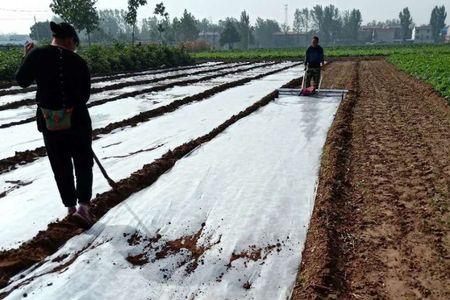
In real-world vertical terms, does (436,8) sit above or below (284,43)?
above

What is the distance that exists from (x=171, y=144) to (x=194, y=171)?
1748 mm

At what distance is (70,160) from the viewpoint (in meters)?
3.95

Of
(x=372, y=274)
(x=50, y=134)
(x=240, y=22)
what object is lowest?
(x=372, y=274)

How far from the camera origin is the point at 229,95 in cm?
1330

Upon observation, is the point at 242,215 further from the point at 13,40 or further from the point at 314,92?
the point at 13,40

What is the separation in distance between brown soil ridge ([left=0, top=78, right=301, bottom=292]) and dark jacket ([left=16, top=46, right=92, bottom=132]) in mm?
950

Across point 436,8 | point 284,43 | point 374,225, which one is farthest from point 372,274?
point 436,8

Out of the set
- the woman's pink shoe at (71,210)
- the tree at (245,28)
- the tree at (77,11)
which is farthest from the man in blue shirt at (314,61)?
the tree at (245,28)

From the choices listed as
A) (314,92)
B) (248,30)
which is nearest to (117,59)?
(314,92)

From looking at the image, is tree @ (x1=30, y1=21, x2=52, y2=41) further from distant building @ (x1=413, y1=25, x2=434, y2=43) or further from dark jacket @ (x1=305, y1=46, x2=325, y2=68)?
distant building @ (x1=413, y1=25, x2=434, y2=43)

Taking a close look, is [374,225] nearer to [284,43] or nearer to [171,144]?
[171,144]

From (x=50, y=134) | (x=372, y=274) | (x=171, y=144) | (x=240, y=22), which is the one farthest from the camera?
(x=240, y=22)

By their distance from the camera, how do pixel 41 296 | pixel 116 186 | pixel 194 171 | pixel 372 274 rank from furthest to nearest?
pixel 194 171 < pixel 116 186 < pixel 372 274 < pixel 41 296

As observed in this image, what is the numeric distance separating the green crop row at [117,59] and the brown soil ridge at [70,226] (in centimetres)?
1596
